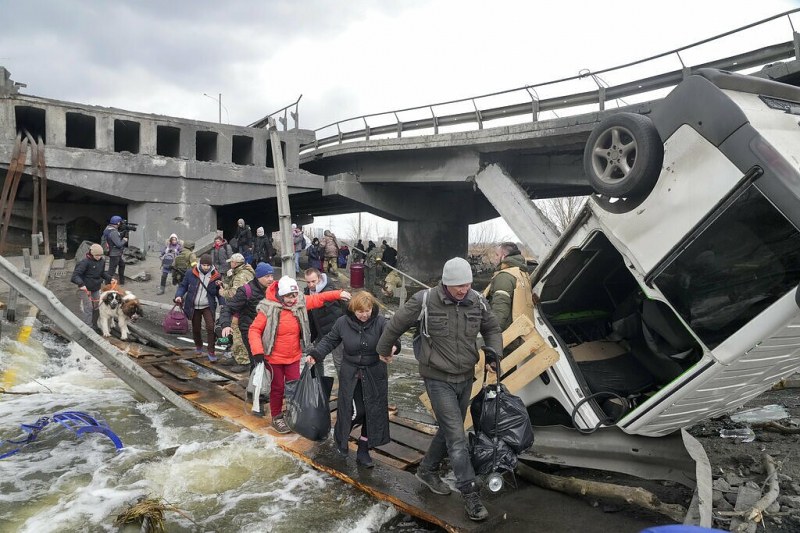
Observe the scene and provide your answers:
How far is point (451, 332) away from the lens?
393 cm

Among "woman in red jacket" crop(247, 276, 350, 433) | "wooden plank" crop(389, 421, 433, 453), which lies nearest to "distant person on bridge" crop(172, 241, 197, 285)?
"woman in red jacket" crop(247, 276, 350, 433)

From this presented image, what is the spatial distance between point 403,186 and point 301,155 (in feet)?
18.8

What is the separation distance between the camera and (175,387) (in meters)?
6.89

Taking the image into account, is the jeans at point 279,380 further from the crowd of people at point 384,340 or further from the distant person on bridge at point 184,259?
the distant person on bridge at point 184,259

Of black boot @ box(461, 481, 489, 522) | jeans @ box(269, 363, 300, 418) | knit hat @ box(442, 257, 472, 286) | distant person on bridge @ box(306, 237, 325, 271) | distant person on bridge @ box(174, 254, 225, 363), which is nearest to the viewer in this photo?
black boot @ box(461, 481, 489, 522)

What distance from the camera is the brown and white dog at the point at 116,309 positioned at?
9.16 metres

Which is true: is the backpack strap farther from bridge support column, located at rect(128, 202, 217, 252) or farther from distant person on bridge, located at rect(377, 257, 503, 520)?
bridge support column, located at rect(128, 202, 217, 252)

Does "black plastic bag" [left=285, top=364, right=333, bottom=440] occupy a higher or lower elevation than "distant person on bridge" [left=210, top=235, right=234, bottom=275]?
lower

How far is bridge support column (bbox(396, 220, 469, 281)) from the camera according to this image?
71.5 ft

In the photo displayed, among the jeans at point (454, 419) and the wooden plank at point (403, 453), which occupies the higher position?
the jeans at point (454, 419)

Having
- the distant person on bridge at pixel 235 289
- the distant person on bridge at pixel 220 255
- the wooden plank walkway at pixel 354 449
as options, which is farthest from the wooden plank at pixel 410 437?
the distant person on bridge at pixel 220 255

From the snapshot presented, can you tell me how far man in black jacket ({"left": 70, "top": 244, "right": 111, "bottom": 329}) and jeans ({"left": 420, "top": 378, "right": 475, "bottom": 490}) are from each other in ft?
24.8

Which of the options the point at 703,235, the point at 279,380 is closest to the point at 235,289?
the point at 279,380

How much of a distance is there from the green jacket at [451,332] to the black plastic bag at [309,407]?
1.22 m
